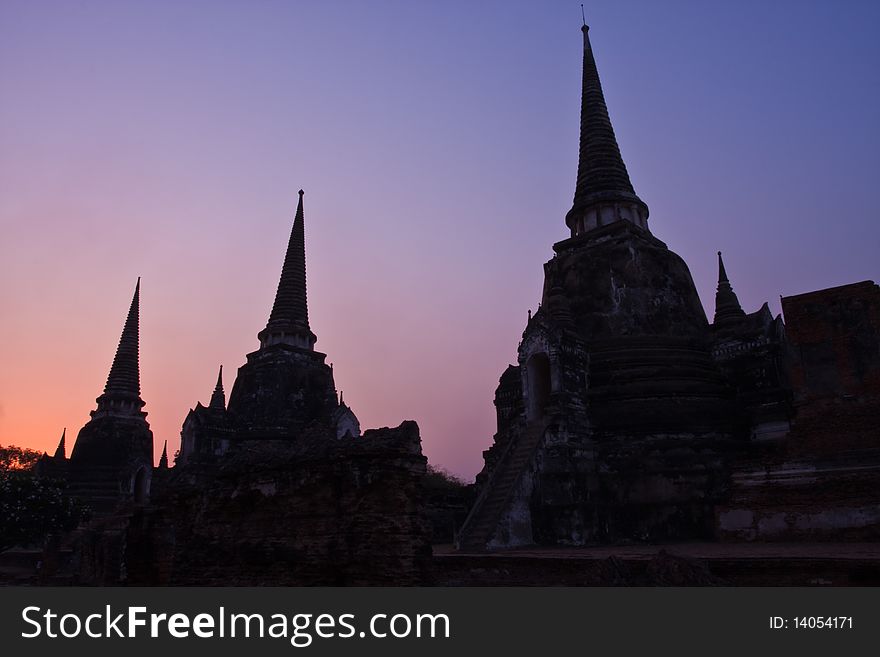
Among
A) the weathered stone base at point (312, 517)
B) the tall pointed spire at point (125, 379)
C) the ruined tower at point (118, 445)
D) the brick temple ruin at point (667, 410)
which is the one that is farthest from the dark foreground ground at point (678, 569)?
the tall pointed spire at point (125, 379)

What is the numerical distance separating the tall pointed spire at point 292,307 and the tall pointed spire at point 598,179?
14.8 m

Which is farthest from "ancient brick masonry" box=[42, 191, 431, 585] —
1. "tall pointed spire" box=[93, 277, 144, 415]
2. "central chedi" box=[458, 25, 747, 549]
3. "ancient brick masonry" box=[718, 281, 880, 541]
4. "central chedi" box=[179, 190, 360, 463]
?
"tall pointed spire" box=[93, 277, 144, 415]

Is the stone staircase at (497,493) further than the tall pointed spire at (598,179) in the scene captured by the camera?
No

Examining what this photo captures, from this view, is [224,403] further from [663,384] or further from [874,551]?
[874,551]

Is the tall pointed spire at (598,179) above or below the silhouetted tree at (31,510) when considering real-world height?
above

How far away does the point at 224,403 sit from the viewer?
32.8m

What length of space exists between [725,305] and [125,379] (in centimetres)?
3143

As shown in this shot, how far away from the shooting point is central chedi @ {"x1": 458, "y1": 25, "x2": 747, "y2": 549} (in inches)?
666

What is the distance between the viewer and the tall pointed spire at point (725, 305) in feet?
72.4

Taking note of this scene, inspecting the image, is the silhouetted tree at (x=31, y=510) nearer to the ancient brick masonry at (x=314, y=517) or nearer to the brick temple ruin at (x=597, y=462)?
the brick temple ruin at (x=597, y=462)

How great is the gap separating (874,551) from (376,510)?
835cm

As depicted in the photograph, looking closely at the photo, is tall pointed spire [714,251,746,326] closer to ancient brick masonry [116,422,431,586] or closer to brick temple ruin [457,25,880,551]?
brick temple ruin [457,25,880,551]

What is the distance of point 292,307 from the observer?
112 ft
